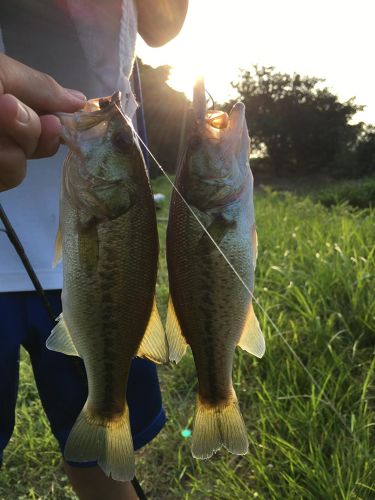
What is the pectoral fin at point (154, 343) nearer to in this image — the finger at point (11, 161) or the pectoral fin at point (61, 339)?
the pectoral fin at point (61, 339)

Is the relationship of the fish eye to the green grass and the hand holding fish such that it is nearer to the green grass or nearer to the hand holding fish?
the hand holding fish

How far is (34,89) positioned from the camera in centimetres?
102

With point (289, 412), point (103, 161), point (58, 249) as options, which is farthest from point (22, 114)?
point (289, 412)

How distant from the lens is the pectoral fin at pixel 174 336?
1270mm

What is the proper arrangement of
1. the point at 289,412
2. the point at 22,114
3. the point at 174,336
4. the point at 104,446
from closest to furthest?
the point at 22,114, the point at 104,446, the point at 174,336, the point at 289,412

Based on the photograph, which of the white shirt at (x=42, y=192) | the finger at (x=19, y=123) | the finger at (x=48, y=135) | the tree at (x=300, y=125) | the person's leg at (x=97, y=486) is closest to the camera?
the finger at (x=19, y=123)

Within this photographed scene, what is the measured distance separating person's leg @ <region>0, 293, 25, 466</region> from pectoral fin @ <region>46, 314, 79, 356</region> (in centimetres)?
56

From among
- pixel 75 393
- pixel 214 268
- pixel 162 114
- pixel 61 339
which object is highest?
pixel 162 114

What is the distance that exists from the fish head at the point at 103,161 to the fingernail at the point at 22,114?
0.17 meters

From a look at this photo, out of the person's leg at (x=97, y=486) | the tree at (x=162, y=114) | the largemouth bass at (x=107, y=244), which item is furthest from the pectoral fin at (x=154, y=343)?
the tree at (x=162, y=114)

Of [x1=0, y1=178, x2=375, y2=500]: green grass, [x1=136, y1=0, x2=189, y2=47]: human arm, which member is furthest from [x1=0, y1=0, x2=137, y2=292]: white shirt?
[x1=0, y1=178, x2=375, y2=500]: green grass

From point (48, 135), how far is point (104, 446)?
707mm

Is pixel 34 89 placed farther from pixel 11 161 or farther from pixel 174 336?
pixel 174 336

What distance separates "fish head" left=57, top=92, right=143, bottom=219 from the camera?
1144 millimetres
